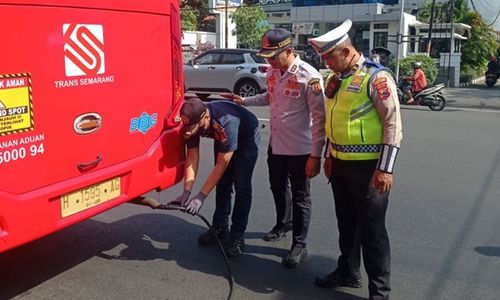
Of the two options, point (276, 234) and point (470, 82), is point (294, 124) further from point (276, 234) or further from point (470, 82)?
point (470, 82)

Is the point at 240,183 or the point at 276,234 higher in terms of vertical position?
the point at 240,183

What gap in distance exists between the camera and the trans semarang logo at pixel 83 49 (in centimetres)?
294

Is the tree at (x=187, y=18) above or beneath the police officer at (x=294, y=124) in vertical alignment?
above

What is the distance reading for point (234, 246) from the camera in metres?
4.07

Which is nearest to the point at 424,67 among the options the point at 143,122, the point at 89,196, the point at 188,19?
the point at 143,122

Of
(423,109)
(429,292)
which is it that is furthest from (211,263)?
(423,109)

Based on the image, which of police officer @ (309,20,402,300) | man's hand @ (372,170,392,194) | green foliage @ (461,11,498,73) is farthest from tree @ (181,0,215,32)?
man's hand @ (372,170,392,194)

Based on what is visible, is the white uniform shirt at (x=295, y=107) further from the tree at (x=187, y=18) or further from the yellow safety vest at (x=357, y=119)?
the tree at (x=187, y=18)

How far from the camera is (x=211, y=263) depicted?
13.0ft

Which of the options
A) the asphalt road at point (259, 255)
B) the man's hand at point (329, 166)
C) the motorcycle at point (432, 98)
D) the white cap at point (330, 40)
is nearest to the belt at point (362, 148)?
the man's hand at point (329, 166)

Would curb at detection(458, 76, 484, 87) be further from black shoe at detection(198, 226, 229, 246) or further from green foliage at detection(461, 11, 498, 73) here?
black shoe at detection(198, 226, 229, 246)

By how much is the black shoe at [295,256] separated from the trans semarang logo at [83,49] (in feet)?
6.14

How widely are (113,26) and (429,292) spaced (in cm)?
267

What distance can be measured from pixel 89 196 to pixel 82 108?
1.83 ft
